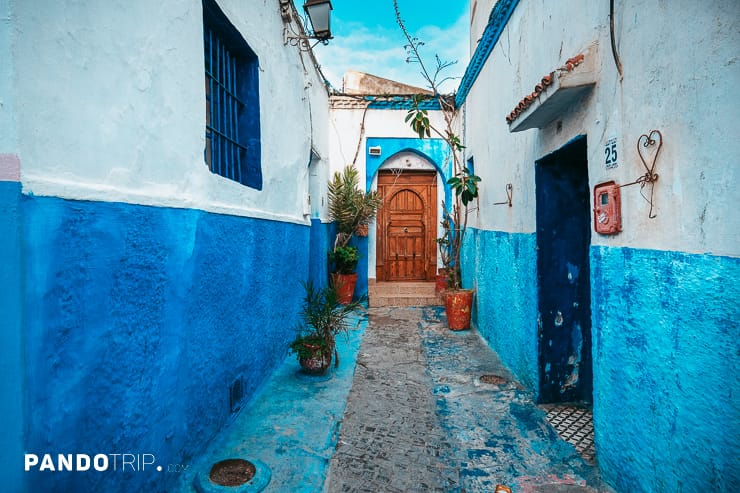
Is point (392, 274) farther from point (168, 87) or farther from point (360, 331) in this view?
point (168, 87)

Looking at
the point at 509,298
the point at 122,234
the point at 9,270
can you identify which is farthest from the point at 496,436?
the point at 9,270

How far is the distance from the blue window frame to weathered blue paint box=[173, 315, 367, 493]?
206 centimetres

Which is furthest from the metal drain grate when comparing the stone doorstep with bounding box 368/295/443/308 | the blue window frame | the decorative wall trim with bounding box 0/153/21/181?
the stone doorstep with bounding box 368/295/443/308

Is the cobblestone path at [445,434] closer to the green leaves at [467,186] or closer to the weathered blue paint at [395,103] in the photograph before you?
the green leaves at [467,186]

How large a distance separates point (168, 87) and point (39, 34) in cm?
89

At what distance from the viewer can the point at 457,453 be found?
3016mm

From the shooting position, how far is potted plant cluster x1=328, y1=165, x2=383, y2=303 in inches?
317

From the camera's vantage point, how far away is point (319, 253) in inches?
285

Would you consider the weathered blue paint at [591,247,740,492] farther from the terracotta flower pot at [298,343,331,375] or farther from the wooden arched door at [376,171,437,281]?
the wooden arched door at [376,171,437,281]

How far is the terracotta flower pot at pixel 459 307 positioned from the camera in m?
6.44

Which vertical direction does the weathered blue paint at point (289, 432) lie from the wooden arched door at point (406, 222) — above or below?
below

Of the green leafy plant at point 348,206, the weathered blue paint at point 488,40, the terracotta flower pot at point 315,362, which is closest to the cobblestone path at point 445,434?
the terracotta flower pot at point 315,362

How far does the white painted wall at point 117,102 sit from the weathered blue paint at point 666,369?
2.69m

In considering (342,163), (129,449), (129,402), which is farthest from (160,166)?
(342,163)
